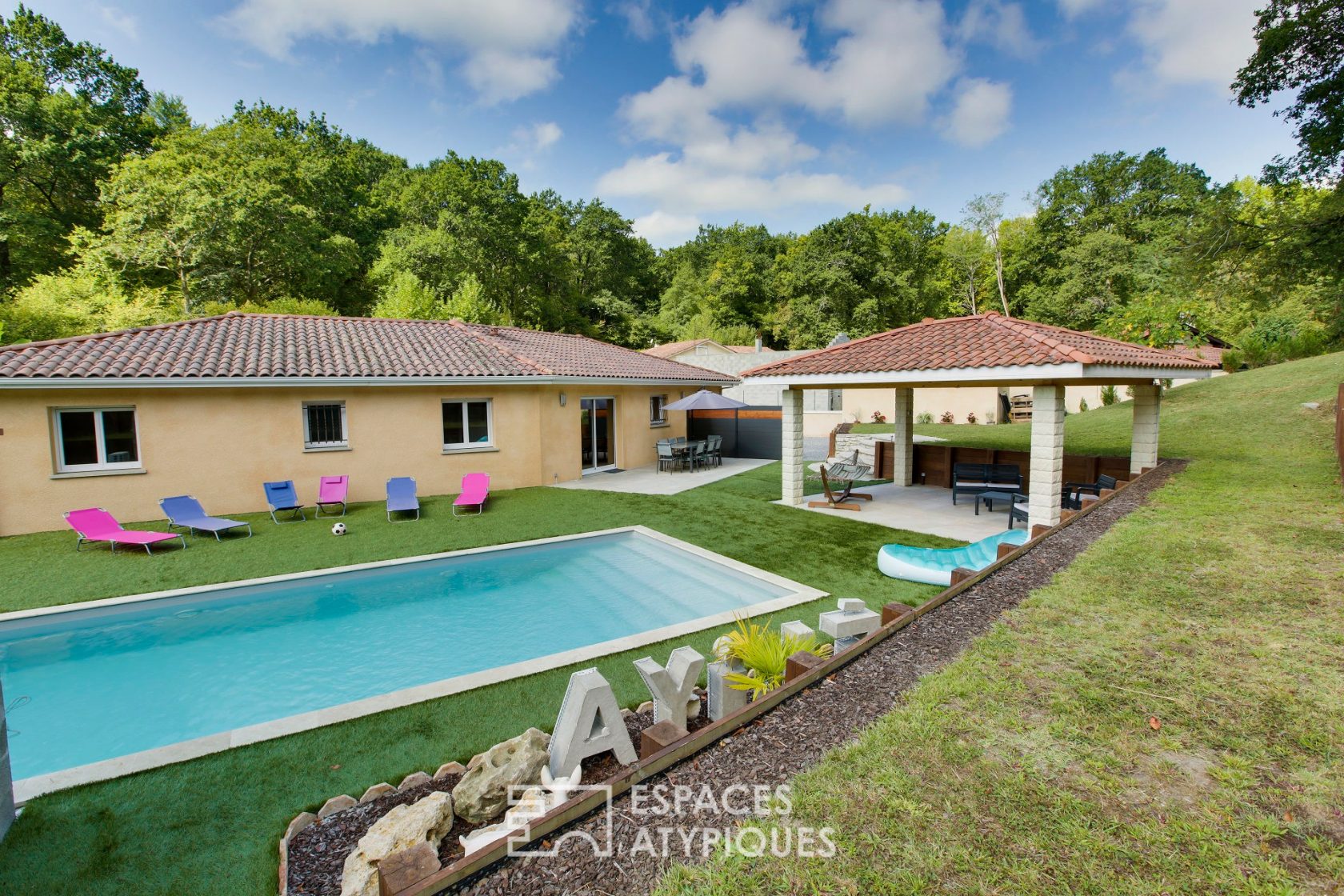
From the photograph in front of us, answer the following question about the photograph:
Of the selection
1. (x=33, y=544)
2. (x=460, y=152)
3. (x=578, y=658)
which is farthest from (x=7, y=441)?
(x=460, y=152)

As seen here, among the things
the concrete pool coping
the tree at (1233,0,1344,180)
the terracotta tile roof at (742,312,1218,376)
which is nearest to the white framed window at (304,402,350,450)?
the concrete pool coping

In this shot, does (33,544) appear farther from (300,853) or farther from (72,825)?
(300,853)

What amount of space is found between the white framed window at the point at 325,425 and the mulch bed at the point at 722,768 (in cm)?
1236

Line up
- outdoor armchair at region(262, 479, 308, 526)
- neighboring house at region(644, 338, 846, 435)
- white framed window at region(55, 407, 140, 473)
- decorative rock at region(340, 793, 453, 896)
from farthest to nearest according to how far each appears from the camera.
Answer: neighboring house at region(644, 338, 846, 435)
outdoor armchair at region(262, 479, 308, 526)
white framed window at region(55, 407, 140, 473)
decorative rock at region(340, 793, 453, 896)

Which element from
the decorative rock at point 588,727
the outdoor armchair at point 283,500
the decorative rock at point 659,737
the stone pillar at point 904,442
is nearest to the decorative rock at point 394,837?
the decorative rock at point 588,727

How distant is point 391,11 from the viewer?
1636cm

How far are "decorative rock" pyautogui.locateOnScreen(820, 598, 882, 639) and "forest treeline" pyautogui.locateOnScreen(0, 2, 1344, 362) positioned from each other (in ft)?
63.1

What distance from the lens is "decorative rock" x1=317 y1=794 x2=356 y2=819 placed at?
13.0 ft

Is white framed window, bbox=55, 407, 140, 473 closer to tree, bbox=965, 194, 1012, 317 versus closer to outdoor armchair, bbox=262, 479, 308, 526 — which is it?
outdoor armchair, bbox=262, 479, 308, 526

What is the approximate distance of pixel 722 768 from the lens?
128 inches

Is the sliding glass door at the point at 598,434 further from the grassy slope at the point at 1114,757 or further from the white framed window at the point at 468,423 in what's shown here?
the grassy slope at the point at 1114,757

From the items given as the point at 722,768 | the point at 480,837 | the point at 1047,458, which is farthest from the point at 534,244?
the point at 722,768

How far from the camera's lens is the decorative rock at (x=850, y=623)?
497cm

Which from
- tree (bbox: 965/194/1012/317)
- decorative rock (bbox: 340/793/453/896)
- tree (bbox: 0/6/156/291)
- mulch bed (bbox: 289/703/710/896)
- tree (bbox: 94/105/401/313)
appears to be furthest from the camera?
tree (bbox: 965/194/1012/317)
